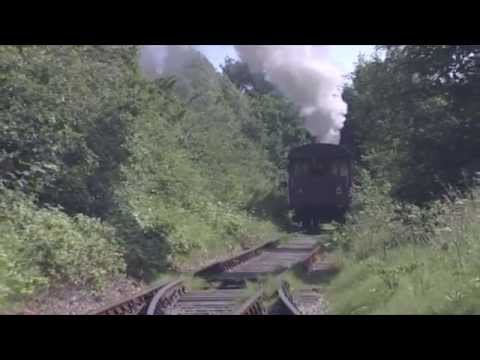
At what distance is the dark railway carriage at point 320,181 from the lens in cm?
2852

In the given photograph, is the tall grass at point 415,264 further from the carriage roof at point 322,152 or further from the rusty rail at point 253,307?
the carriage roof at point 322,152

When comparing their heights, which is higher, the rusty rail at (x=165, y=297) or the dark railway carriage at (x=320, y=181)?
the dark railway carriage at (x=320, y=181)

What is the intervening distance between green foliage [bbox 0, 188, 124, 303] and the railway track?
1052 millimetres

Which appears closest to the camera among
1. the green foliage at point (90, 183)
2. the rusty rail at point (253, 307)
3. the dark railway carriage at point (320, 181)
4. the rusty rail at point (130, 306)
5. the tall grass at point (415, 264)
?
the tall grass at point (415, 264)

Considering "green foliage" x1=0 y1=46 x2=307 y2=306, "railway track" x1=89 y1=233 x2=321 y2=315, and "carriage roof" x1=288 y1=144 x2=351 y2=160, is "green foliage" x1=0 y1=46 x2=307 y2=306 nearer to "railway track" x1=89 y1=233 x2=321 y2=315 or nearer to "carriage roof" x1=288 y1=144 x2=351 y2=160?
"railway track" x1=89 y1=233 x2=321 y2=315

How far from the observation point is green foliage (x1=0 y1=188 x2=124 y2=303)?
11055 mm

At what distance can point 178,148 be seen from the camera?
99.5 feet

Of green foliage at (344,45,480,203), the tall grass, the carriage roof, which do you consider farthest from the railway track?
the carriage roof

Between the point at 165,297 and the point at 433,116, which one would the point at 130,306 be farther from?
the point at 433,116

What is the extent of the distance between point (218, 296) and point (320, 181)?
16.4 metres

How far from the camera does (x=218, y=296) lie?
12.8 metres

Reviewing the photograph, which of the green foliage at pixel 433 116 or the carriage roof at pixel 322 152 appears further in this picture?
the carriage roof at pixel 322 152

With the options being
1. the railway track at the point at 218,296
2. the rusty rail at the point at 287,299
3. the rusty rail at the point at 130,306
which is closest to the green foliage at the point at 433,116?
the railway track at the point at 218,296

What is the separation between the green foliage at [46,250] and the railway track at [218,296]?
105 cm
